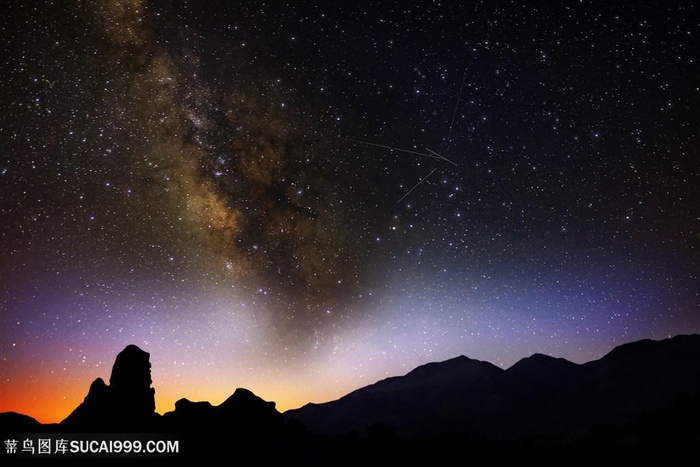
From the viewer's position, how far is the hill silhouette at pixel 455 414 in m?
34.3

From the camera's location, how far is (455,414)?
405 ft

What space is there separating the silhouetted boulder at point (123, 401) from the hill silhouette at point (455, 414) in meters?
0.09

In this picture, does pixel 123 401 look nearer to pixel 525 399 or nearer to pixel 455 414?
pixel 455 414

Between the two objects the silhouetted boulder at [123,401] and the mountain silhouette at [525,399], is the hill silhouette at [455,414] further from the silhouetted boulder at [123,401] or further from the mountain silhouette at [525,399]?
the mountain silhouette at [525,399]

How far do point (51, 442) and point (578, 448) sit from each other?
6012 centimetres

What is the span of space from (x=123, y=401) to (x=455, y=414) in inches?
4548

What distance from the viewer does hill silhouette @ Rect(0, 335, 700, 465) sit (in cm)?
3431

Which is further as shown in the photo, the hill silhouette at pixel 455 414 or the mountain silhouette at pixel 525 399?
the mountain silhouette at pixel 525 399

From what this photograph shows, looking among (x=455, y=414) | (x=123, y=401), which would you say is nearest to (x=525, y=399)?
(x=455, y=414)

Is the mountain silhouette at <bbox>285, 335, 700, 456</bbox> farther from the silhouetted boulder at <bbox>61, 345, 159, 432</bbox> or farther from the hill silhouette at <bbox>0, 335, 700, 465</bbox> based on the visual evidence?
the silhouetted boulder at <bbox>61, 345, 159, 432</bbox>

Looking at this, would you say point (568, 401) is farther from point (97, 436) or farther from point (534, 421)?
point (97, 436)

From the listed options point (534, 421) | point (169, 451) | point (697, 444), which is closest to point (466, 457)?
point (697, 444)

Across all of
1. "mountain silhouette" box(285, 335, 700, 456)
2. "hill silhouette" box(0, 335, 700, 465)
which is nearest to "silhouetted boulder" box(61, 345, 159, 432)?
"hill silhouette" box(0, 335, 700, 465)

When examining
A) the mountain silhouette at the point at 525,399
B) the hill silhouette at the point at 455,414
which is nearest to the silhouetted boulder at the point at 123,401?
the hill silhouette at the point at 455,414
